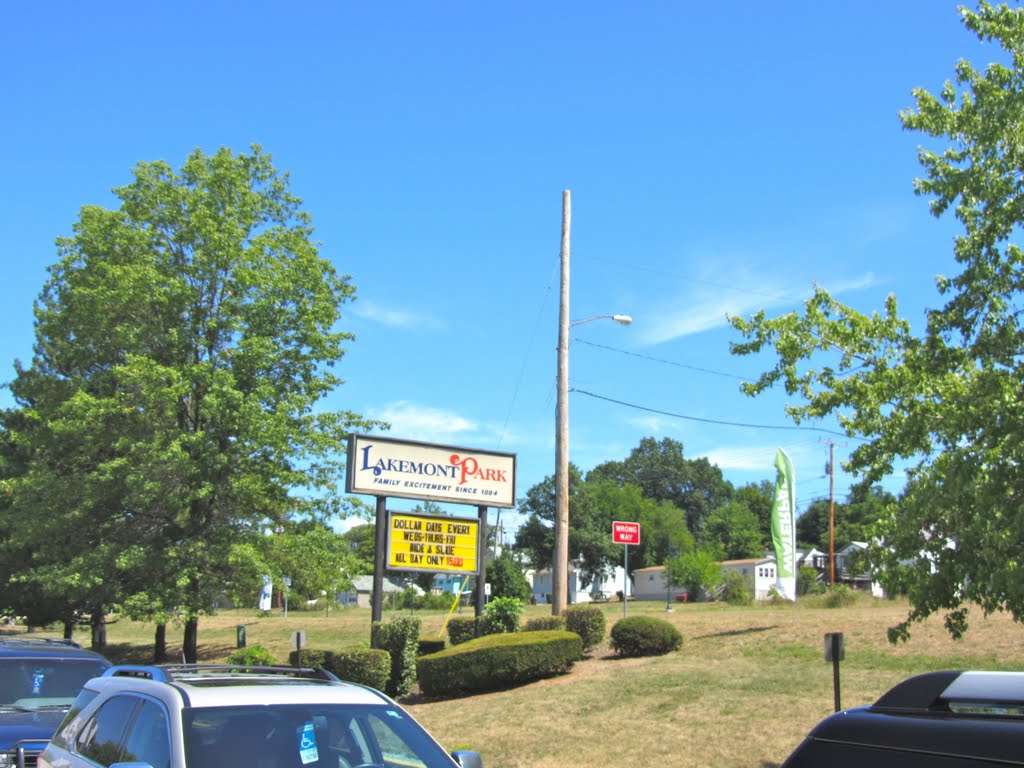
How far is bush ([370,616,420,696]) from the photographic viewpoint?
20469mm

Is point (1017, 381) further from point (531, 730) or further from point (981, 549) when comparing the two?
point (531, 730)

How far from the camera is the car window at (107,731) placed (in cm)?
532

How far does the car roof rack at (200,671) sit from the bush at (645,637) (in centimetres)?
1461

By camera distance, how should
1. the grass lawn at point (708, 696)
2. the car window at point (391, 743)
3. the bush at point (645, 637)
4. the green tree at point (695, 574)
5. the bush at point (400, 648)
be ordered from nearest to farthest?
the car window at point (391, 743) → the grass lawn at point (708, 696) → the bush at point (645, 637) → the bush at point (400, 648) → the green tree at point (695, 574)

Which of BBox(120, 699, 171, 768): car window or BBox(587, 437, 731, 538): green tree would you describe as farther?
BBox(587, 437, 731, 538): green tree

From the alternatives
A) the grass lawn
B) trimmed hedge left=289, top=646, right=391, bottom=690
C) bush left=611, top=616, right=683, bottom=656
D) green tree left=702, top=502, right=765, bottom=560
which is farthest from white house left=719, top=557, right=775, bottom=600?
trimmed hedge left=289, top=646, right=391, bottom=690

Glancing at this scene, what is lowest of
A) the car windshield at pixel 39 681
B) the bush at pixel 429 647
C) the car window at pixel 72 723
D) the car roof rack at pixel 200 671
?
the bush at pixel 429 647

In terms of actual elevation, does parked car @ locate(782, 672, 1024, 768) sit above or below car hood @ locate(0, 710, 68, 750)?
above

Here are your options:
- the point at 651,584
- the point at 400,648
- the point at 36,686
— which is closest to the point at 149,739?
the point at 36,686

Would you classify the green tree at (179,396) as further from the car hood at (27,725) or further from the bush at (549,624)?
the car hood at (27,725)

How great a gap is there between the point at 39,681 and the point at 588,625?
13.3 m

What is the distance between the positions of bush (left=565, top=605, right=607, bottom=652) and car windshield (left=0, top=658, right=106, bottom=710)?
1273cm

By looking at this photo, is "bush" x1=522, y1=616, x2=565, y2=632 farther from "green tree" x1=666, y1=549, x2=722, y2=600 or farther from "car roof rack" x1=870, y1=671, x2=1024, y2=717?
"green tree" x1=666, y1=549, x2=722, y2=600

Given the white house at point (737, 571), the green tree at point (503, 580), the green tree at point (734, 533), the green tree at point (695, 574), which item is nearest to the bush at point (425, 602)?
the green tree at point (503, 580)
